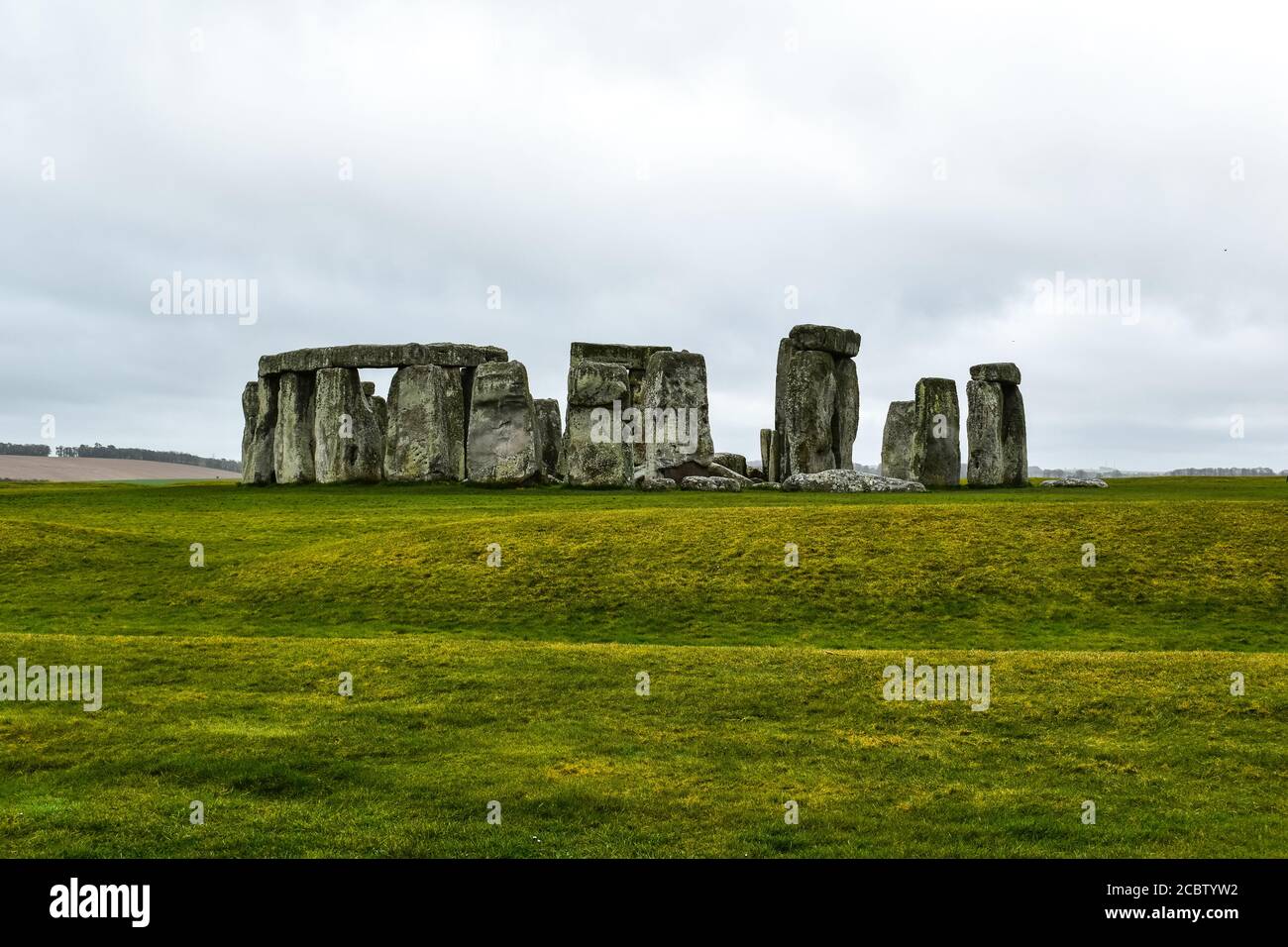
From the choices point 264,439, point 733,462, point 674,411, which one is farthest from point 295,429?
point 733,462

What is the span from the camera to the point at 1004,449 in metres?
31.1

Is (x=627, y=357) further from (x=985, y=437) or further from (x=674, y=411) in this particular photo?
(x=985, y=437)

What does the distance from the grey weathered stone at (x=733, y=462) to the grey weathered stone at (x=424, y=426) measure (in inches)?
389

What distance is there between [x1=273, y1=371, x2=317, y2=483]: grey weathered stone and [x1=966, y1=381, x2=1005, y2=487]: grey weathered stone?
17.3 meters

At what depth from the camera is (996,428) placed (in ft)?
99.7

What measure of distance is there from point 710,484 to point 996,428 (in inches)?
371

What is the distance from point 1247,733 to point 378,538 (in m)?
12.0

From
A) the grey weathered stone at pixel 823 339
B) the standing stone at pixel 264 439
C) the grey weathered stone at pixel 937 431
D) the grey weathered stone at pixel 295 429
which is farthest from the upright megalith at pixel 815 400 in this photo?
the standing stone at pixel 264 439

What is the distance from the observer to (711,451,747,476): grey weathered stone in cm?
3532

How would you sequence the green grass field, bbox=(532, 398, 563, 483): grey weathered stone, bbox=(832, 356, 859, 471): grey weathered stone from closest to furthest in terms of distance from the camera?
the green grass field, bbox=(832, 356, 859, 471): grey weathered stone, bbox=(532, 398, 563, 483): grey weathered stone

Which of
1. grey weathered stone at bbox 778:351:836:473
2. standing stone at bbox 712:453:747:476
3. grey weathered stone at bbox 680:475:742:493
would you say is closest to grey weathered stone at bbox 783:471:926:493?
grey weathered stone at bbox 680:475:742:493

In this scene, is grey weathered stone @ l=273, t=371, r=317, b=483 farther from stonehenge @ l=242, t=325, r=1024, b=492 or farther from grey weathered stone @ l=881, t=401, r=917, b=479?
grey weathered stone @ l=881, t=401, r=917, b=479

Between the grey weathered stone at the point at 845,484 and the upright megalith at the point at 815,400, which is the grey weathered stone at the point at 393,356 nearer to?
the upright megalith at the point at 815,400

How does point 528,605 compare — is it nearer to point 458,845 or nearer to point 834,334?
point 458,845
